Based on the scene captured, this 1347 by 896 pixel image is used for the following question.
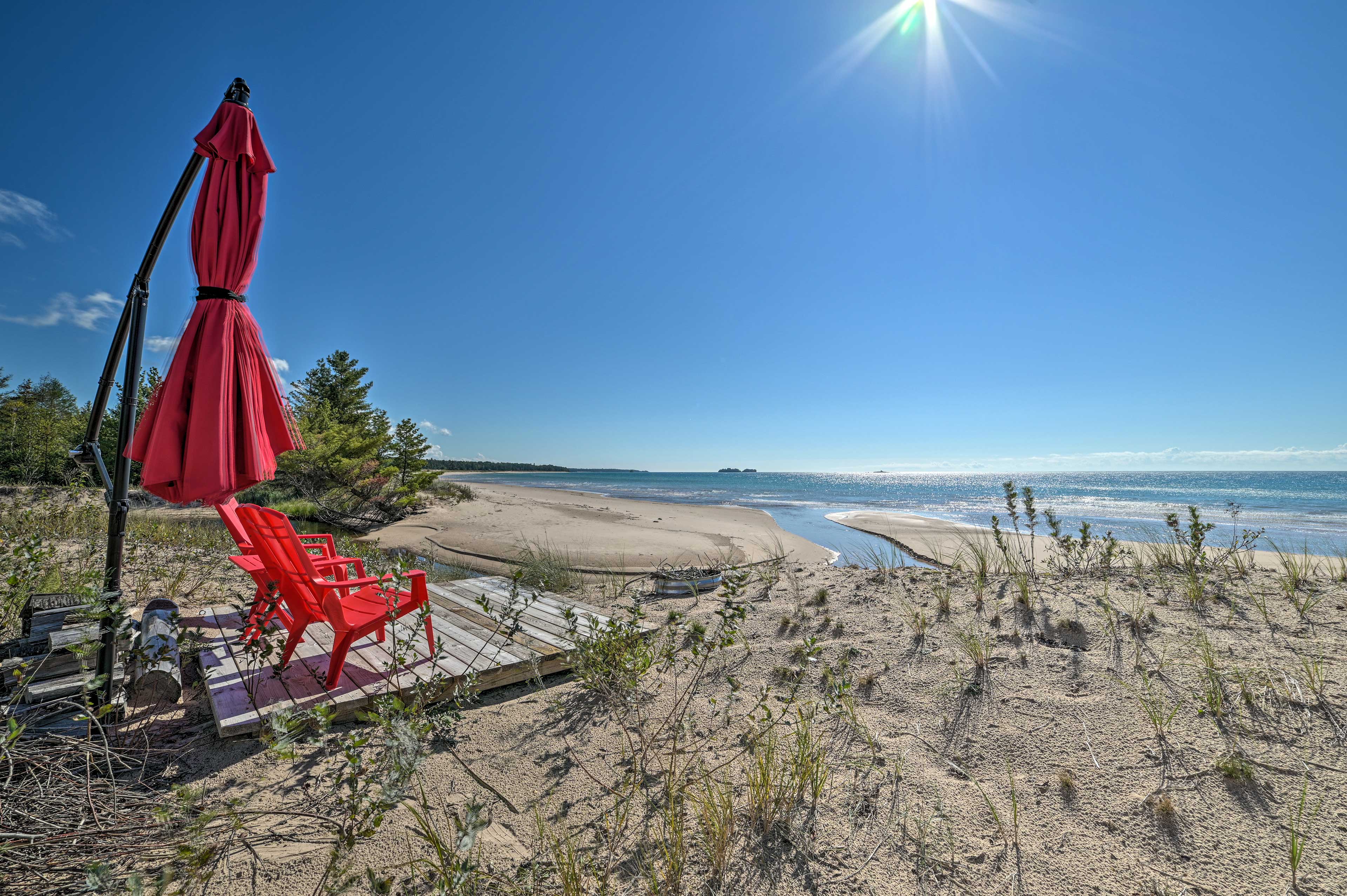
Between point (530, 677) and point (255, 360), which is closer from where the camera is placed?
point (255, 360)

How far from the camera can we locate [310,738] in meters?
1.69

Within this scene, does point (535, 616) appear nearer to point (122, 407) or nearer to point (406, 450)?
point (122, 407)

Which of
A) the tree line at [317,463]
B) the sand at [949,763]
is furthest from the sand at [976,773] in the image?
the tree line at [317,463]

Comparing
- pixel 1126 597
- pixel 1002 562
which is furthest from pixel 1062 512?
pixel 1126 597

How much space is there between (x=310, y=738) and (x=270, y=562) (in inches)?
70.3

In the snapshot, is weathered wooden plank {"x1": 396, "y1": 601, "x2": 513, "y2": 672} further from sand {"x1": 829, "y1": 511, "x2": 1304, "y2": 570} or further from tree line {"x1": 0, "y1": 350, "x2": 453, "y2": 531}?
tree line {"x1": 0, "y1": 350, "x2": 453, "y2": 531}

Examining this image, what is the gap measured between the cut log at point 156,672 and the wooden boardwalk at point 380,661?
0.51 ft

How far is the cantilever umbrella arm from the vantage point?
230 cm

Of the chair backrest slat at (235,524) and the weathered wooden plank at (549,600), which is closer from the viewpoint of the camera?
the chair backrest slat at (235,524)

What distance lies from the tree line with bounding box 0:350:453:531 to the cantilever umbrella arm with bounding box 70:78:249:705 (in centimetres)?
868

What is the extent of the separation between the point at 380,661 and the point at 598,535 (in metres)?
8.60

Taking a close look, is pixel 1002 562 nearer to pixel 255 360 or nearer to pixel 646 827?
pixel 646 827

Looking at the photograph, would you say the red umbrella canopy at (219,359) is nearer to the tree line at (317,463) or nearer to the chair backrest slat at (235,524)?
the chair backrest slat at (235,524)

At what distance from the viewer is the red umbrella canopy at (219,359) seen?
241 cm
